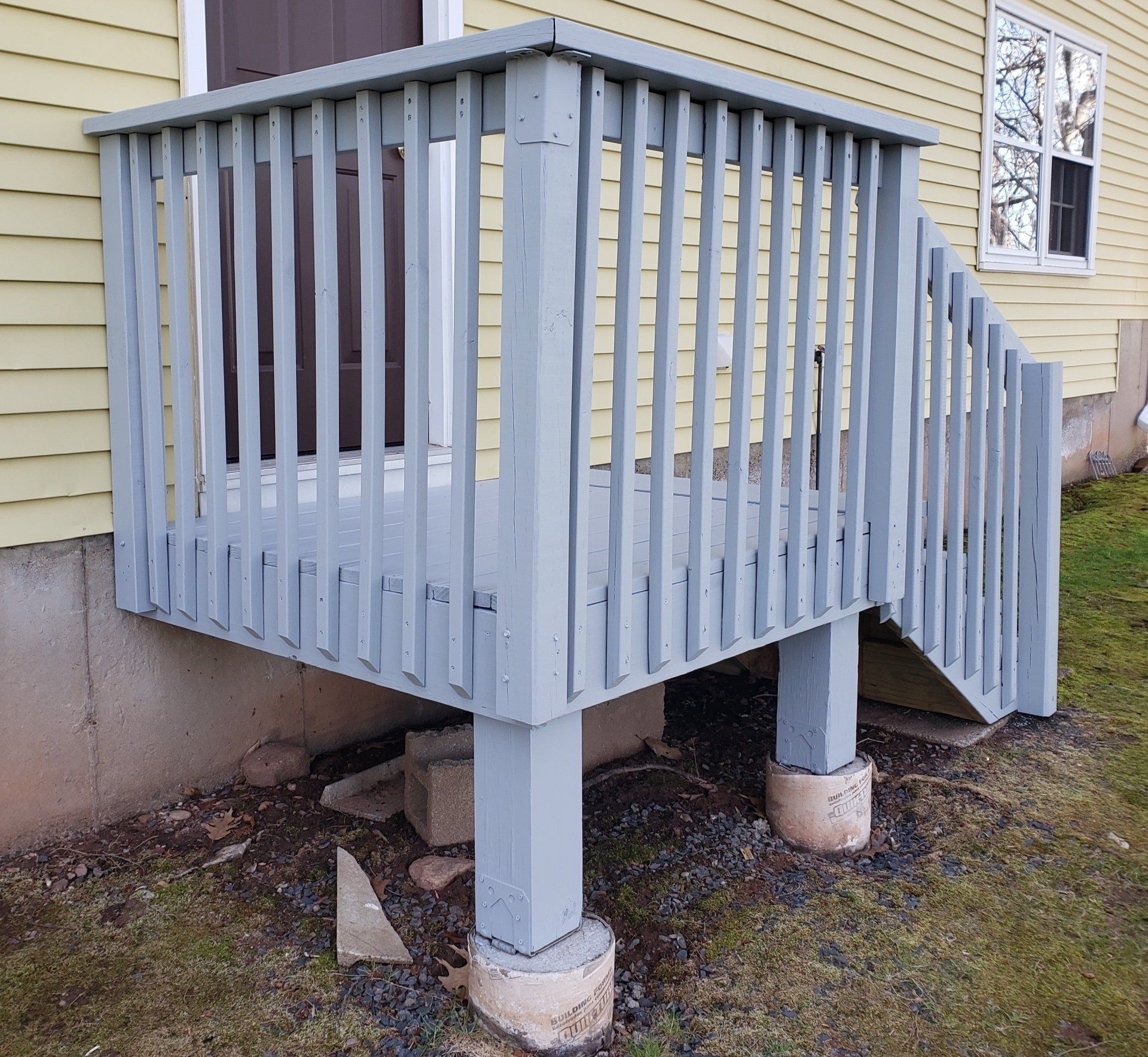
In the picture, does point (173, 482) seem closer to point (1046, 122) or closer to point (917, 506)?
point (917, 506)

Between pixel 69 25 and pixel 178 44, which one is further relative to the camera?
pixel 178 44

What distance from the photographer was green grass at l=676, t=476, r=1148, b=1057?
8.29 ft

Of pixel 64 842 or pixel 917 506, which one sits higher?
pixel 917 506

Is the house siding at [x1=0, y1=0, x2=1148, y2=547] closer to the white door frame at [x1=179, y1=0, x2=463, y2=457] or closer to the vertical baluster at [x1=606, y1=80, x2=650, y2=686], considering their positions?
the white door frame at [x1=179, y1=0, x2=463, y2=457]

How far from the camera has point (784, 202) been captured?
2713 millimetres

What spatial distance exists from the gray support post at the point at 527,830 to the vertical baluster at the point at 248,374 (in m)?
0.72

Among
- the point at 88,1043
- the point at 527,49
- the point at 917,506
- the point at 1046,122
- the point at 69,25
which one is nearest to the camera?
the point at 527,49

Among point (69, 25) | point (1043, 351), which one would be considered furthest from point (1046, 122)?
point (69, 25)

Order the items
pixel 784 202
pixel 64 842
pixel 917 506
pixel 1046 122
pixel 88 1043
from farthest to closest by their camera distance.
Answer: pixel 1046 122 → pixel 917 506 → pixel 64 842 → pixel 784 202 → pixel 88 1043

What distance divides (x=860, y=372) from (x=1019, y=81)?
610 centimetres

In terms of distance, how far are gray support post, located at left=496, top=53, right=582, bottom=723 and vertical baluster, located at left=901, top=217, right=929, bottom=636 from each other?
1.52 metres

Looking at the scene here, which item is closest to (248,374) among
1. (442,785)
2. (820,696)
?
(442,785)

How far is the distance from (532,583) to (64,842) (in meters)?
1.88

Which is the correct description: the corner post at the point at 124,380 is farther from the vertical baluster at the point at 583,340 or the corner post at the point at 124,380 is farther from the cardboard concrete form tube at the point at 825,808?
the cardboard concrete form tube at the point at 825,808
